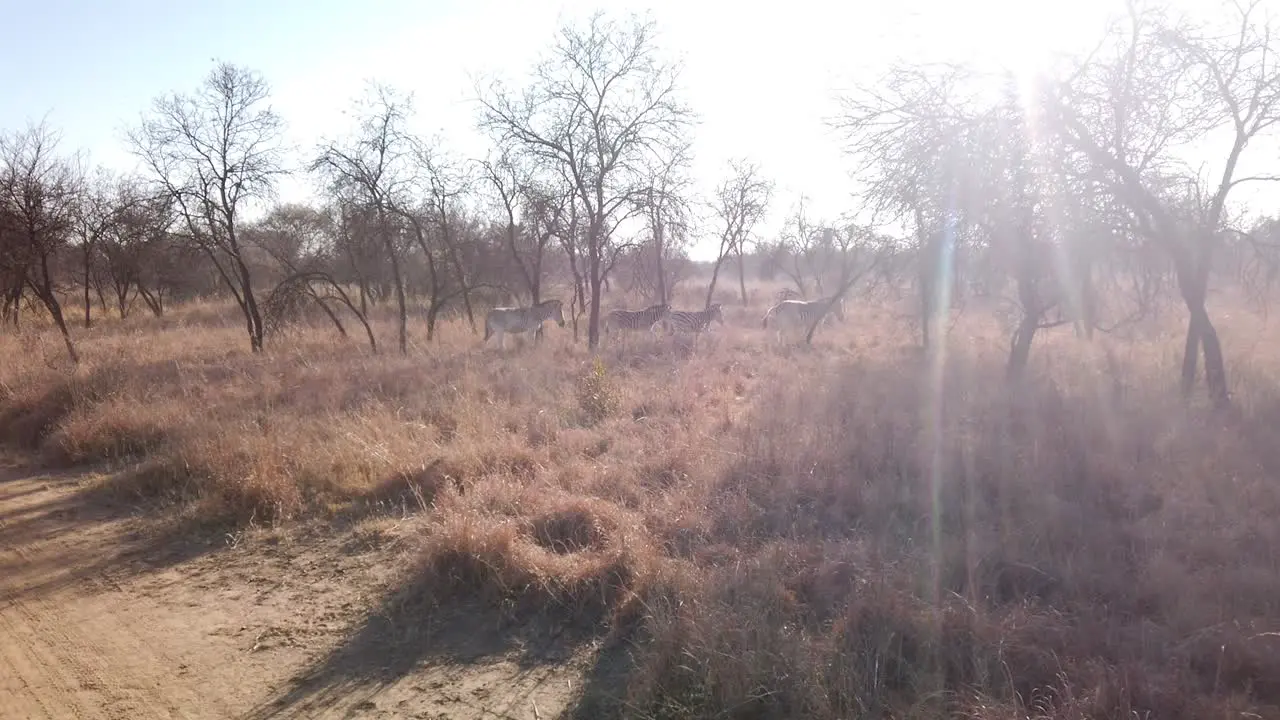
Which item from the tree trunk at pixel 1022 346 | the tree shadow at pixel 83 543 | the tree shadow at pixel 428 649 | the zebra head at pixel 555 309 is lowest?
the tree shadow at pixel 428 649

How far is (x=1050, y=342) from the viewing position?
675 inches

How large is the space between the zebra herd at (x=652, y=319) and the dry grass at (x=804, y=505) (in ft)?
24.4

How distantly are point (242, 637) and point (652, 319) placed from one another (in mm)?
17538

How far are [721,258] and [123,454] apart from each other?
23110mm

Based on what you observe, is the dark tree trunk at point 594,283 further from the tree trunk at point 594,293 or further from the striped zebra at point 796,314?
the striped zebra at point 796,314

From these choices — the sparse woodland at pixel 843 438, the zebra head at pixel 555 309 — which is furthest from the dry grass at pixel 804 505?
the zebra head at pixel 555 309

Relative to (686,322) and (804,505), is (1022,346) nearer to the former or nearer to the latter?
(804,505)

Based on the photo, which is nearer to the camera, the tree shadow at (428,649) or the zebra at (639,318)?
the tree shadow at (428,649)

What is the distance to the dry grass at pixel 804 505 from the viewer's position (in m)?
3.59

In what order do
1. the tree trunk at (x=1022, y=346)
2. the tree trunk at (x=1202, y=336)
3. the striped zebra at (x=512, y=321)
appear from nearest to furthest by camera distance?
the tree trunk at (x=1202, y=336), the tree trunk at (x=1022, y=346), the striped zebra at (x=512, y=321)

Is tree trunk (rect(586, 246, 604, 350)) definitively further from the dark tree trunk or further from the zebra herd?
the zebra herd

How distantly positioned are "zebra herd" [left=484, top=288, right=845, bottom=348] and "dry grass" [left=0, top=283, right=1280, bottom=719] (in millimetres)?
7441

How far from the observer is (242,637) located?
4453 mm

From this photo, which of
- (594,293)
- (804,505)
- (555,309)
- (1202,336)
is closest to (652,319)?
(555,309)
